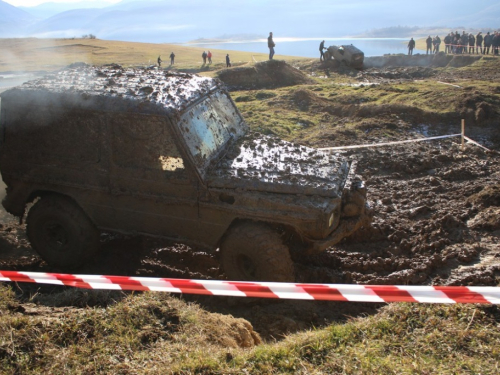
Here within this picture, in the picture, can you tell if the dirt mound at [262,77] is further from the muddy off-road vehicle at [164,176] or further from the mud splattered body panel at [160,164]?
the mud splattered body panel at [160,164]

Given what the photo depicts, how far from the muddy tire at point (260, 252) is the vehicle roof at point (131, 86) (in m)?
1.48

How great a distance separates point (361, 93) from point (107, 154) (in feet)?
40.3

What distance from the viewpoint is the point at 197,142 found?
4977mm

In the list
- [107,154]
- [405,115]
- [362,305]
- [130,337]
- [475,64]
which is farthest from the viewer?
[475,64]

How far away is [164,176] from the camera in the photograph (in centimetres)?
495

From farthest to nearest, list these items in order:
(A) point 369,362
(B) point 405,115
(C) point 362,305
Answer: (B) point 405,115
(C) point 362,305
(A) point 369,362

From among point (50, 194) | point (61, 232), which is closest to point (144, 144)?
point (50, 194)

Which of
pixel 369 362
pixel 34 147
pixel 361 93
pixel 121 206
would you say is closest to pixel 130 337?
pixel 369 362

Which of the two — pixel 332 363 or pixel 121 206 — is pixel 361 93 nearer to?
pixel 121 206

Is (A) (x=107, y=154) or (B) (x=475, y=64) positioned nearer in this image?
(A) (x=107, y=154)

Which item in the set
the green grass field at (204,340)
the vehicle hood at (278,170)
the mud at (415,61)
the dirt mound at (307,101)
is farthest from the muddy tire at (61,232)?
the mud at (415,61)

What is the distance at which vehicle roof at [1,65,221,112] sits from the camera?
199 inches

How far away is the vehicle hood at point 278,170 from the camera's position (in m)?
4.66

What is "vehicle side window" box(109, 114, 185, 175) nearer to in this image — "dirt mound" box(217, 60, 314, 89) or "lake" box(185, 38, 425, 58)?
"dirt mound" box(217, 60, 314, 89)
